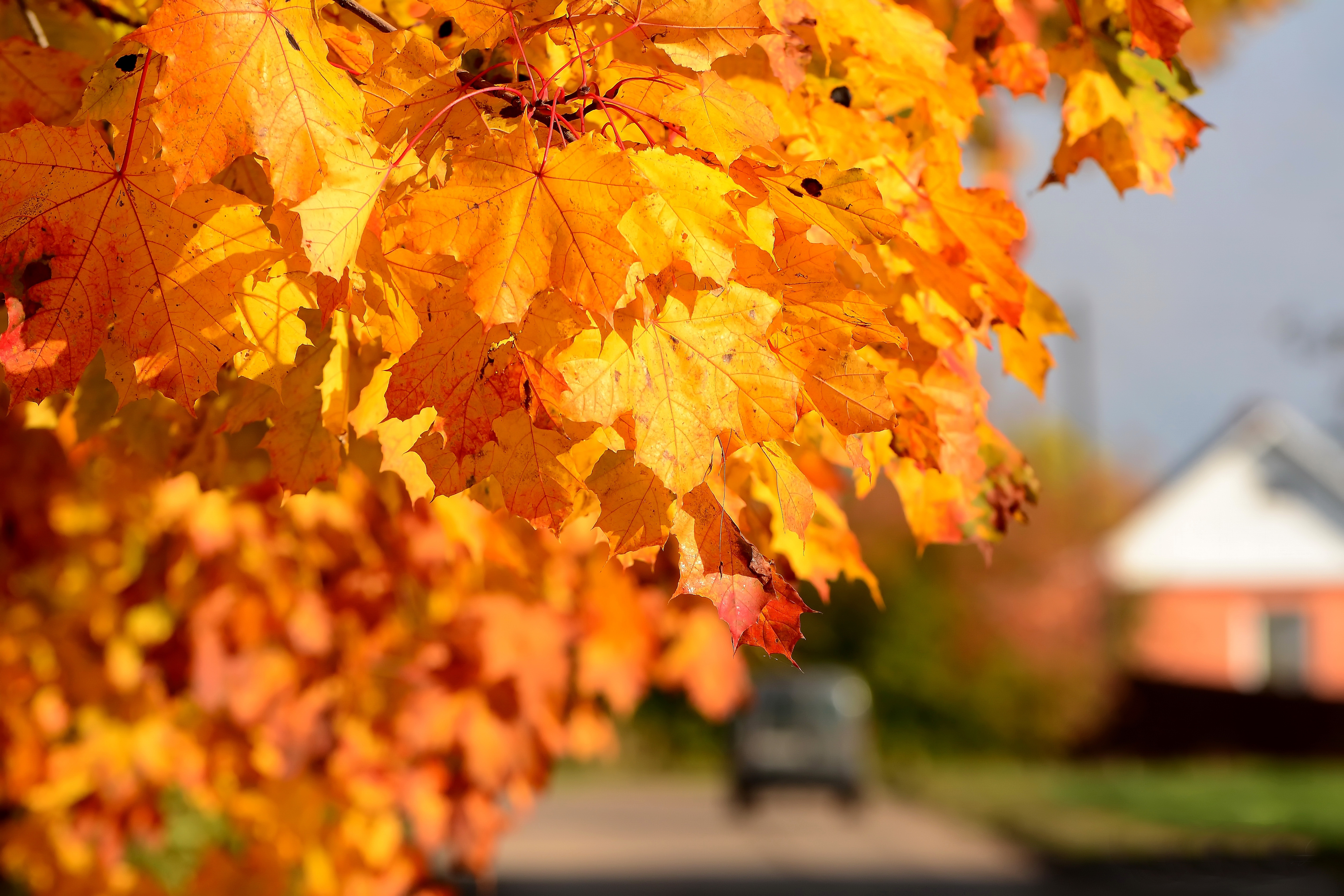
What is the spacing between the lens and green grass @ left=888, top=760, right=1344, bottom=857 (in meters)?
11.9

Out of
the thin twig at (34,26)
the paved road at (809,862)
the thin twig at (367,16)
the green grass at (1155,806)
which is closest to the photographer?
the thin twig at (367,16)

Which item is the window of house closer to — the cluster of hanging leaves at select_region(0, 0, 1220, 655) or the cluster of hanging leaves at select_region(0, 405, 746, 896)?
the cluster of hanging leaves at select_region(0, 405, 746, 896)

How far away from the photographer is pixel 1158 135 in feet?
6.22

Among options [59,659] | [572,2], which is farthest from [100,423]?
[59,659]

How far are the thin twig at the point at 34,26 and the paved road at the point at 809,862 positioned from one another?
10.1 metres

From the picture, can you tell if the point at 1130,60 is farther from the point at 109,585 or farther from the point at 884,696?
the point at 884,696

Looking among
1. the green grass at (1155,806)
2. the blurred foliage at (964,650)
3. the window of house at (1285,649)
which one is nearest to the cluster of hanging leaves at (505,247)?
the green grass at (1155,806)

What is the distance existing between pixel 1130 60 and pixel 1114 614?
75.3 feet

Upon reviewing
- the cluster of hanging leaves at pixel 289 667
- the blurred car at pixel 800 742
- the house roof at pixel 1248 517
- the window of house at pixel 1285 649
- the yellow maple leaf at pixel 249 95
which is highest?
the yellow maple leaf at pixel 249 95

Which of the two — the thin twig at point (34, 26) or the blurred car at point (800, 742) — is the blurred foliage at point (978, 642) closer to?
the blurred car at point (800, 742)

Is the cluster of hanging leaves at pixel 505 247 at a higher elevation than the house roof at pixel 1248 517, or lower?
higher

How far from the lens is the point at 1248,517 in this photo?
28891 millimetres

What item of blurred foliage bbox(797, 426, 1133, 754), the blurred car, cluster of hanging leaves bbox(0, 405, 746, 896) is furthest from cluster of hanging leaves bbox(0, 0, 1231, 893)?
blurred foliage bbox(797, 426, 1133, 754)

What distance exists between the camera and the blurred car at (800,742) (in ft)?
55.3
